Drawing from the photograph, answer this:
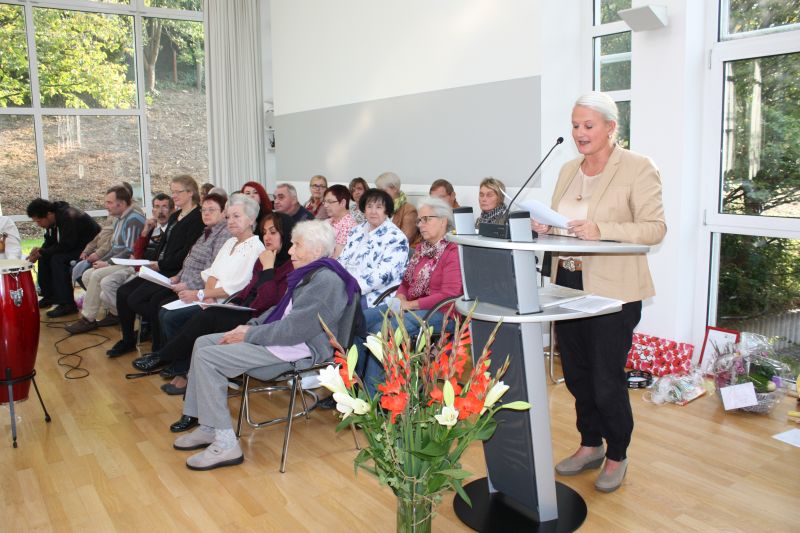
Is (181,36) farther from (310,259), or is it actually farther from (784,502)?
(784,502)

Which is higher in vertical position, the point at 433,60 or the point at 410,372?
the point at 433,60

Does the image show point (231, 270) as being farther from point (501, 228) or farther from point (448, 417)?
point (448, 417)

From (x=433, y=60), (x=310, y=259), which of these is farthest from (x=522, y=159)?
(x=310, y=259)

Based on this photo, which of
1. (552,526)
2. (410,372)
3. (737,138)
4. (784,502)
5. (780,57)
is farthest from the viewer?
(737,138)

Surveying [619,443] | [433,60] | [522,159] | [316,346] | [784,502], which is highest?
[433,60]

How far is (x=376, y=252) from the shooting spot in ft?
14.3

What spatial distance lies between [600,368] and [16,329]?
2887 mm

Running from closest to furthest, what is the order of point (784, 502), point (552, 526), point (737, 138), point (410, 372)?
point (410, 372) < point (552, 526) < point (784, 502) < point (737, 138)

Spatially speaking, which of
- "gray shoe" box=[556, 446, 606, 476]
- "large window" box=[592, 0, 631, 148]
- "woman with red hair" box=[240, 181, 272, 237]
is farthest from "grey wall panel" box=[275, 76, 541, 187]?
"gray shoe" box=[556, 446, 606, 476]

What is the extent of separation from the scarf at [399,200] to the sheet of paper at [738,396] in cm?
295

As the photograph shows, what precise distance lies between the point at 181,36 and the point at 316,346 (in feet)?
23.6

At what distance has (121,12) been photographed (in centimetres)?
862

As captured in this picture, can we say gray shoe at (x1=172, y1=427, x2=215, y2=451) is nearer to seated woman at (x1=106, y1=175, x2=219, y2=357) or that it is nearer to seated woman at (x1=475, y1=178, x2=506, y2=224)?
seated woman at (x1=106, y1=175, x2=219, y2=357)

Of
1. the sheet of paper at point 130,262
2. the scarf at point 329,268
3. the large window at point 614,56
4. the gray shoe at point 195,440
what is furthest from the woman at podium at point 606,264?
the sheet of paper at point 130,262
